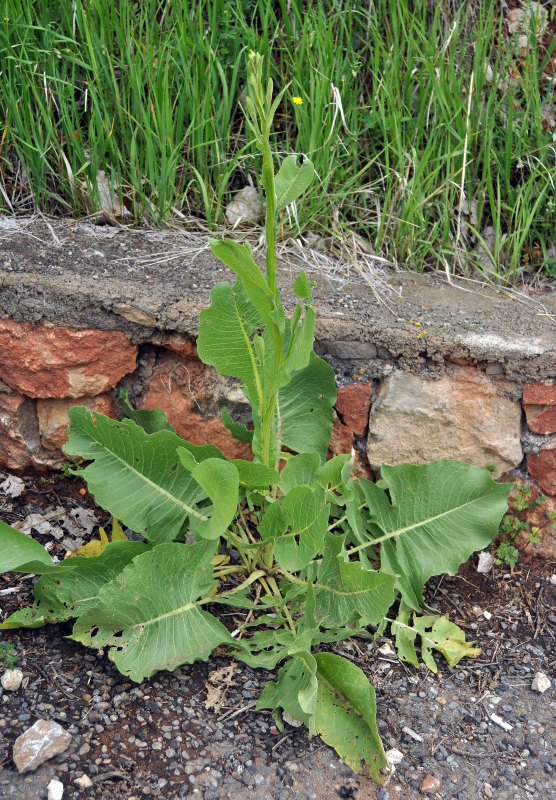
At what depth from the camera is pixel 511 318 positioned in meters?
2.42

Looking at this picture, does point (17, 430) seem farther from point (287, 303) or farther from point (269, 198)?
point (269, 198)

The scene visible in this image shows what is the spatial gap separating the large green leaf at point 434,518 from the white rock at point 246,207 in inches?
45.0

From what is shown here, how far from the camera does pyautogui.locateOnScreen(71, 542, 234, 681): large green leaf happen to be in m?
1.77

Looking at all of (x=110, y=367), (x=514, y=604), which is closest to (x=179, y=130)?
(x=110, y=367)

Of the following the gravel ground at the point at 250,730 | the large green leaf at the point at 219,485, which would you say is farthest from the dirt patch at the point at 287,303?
the gravel ground at the point at 250,730

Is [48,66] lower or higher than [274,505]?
higher

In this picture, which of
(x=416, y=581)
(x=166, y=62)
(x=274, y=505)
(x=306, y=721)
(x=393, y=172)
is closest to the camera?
(x=306, y=721)

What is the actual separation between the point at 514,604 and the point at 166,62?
205 centimetres

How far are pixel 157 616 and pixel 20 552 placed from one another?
37cm

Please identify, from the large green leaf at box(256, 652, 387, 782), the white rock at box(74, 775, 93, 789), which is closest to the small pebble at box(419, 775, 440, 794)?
the large green leaf at box(256, 652, 387, 782)

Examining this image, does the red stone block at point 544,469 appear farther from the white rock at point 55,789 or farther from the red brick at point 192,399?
the white rock at point 55,789

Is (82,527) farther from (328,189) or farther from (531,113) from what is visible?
(531,113)

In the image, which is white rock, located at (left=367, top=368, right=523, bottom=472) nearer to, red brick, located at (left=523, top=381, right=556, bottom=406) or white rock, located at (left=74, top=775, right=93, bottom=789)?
red brick, located at (left=523, top=381, right=556, bottom=406)

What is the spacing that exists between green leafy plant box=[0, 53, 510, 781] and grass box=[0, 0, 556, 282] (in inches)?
28.7
